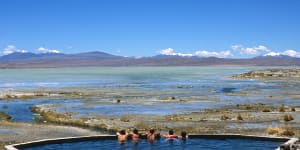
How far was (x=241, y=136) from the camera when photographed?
93.4 feet

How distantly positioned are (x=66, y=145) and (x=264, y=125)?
14884mm

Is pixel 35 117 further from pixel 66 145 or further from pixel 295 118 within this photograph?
pixel 295 118

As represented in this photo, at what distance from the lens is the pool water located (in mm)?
26281

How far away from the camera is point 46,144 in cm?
2727

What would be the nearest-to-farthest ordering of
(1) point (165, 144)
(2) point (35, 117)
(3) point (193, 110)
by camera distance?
1. (1) point (165, 144)
2. (2) point (35, 117)
3. (3) point (193, 110)

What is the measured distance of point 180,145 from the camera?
27.0 m

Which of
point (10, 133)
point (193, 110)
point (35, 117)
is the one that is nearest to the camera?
point (10, 133)

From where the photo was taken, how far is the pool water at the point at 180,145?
2628 centimetres

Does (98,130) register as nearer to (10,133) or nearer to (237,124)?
(10,133)

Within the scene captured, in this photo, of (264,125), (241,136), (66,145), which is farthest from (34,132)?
(264,125)

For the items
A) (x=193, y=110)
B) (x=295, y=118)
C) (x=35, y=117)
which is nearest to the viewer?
(x=295, y=118)

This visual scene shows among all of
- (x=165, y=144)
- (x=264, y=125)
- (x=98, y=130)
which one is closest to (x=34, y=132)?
(x=98, y=130)

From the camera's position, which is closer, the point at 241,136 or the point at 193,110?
the point at 241,136

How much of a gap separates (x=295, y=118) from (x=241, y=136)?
12.6 metres
